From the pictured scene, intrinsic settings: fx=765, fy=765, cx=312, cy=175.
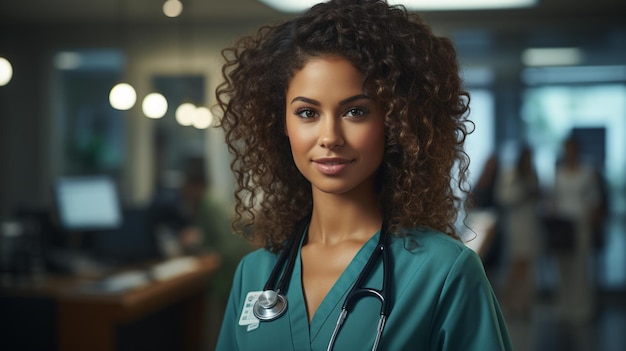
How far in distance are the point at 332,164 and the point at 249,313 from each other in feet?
0.93

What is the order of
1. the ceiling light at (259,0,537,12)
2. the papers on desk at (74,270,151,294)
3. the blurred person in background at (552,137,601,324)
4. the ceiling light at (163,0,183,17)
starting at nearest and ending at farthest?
1. the papers on desk at (74,270,151,294)
2. the ceiling light at (163,0,183,17)
3. the blurred person in background at (552,137,601,324)
4. the ceiling light at (259,0,537,12)

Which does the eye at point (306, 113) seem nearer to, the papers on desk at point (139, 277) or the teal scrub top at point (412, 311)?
the teal scrub top at point (412, 311)

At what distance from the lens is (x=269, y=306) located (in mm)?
1215

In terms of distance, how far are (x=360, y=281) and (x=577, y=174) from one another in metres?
6.37

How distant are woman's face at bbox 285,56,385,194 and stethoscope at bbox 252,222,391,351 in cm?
12

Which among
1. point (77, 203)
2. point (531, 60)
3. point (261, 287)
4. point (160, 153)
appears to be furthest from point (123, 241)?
point (531, 60)

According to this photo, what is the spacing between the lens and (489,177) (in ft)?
24.8

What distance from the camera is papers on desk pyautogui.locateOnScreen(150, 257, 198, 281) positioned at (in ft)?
15.8

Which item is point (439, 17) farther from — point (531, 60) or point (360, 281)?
point (360, 281)

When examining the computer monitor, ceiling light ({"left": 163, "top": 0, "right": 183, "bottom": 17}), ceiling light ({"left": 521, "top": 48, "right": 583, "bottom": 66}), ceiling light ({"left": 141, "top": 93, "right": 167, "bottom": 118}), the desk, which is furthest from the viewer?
ceiling light ({"left": 521, "top": 48, "right": 583, "bottom": 66})

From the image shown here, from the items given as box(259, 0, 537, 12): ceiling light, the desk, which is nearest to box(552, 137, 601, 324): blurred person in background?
box(259, 0, 537, 12): ceiling light

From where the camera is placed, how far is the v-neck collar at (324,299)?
1191mm

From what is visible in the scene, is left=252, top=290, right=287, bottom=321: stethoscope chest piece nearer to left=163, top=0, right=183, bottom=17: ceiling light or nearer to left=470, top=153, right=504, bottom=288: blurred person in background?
left=163, top=0, right=183, bottom=17: ceiling light

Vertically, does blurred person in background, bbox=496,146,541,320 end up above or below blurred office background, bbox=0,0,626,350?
below
